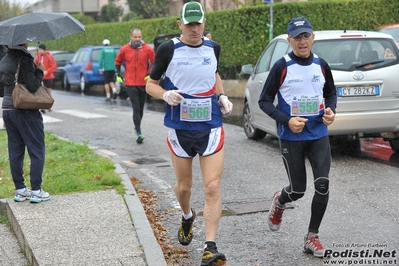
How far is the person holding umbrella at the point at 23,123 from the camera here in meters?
7.22

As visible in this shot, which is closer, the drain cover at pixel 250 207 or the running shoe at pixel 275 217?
the running shoe at pixel 275 217

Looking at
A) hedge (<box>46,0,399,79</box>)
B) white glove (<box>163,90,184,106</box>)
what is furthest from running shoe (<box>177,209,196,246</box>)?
hedge (<box>46,0,399,79</box>)

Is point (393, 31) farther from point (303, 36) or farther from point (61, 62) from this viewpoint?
point (61, 62)

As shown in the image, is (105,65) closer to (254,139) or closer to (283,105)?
(254,139)

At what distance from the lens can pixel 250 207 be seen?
24.8ft

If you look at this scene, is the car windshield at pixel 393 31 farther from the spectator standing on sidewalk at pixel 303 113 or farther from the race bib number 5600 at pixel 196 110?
the race bib number 5600 at pixel 196 110

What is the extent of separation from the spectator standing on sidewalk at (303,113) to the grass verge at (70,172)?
91.7 inches

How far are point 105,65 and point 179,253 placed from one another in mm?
16345

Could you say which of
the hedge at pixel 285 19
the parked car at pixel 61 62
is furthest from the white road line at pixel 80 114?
the parked car at pixel 61 62

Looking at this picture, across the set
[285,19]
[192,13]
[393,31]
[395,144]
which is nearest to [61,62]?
[285,19]

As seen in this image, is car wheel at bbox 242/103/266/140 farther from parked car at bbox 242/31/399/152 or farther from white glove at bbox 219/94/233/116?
white glove at bbox 219/94/233/116

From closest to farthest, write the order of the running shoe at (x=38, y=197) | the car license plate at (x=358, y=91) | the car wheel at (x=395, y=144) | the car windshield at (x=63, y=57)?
the running shoe at (x=38, y=197) < the car license plate at (x=358, y=91) < the car wheel at (x=395, y=144) < the car windshield at (x=63, y=57)

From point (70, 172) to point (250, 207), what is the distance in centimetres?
244

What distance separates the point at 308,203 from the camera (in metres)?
7.66
